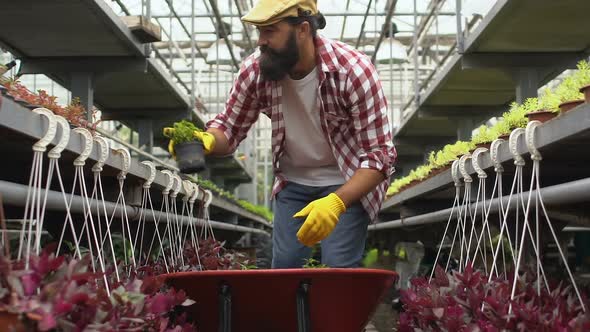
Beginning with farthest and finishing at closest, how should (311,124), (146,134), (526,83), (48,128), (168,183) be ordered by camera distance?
(146,134) < (526,83) < (168,183) < (311,124) < (48,128)

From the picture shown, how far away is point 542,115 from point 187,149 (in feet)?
4.46

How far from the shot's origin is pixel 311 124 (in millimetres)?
3352

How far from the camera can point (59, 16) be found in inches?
224

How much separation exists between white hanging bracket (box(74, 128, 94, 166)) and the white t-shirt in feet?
3.25

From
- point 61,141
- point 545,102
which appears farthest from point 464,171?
point 61,141

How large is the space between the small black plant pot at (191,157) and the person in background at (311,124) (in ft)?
0.43

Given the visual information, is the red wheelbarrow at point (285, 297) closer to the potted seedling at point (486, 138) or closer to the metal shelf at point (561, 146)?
the metal shelf at point (561, 146)

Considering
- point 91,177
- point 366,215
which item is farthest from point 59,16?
point 366,215

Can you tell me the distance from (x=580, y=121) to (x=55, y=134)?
158 centimetres

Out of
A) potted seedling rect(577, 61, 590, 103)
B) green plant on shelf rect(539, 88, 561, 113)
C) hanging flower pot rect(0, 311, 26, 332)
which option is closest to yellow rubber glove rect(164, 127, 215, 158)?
green plant on shelf rect(539, 88, 561, 113)

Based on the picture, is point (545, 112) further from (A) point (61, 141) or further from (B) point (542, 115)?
(A) point (61, 141)

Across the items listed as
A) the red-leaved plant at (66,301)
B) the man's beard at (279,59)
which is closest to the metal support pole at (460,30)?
the man's beard at (279,59)

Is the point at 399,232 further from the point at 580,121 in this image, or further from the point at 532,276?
the point at 580,121

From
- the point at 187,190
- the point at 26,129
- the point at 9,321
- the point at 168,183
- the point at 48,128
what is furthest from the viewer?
the point at 187,190
